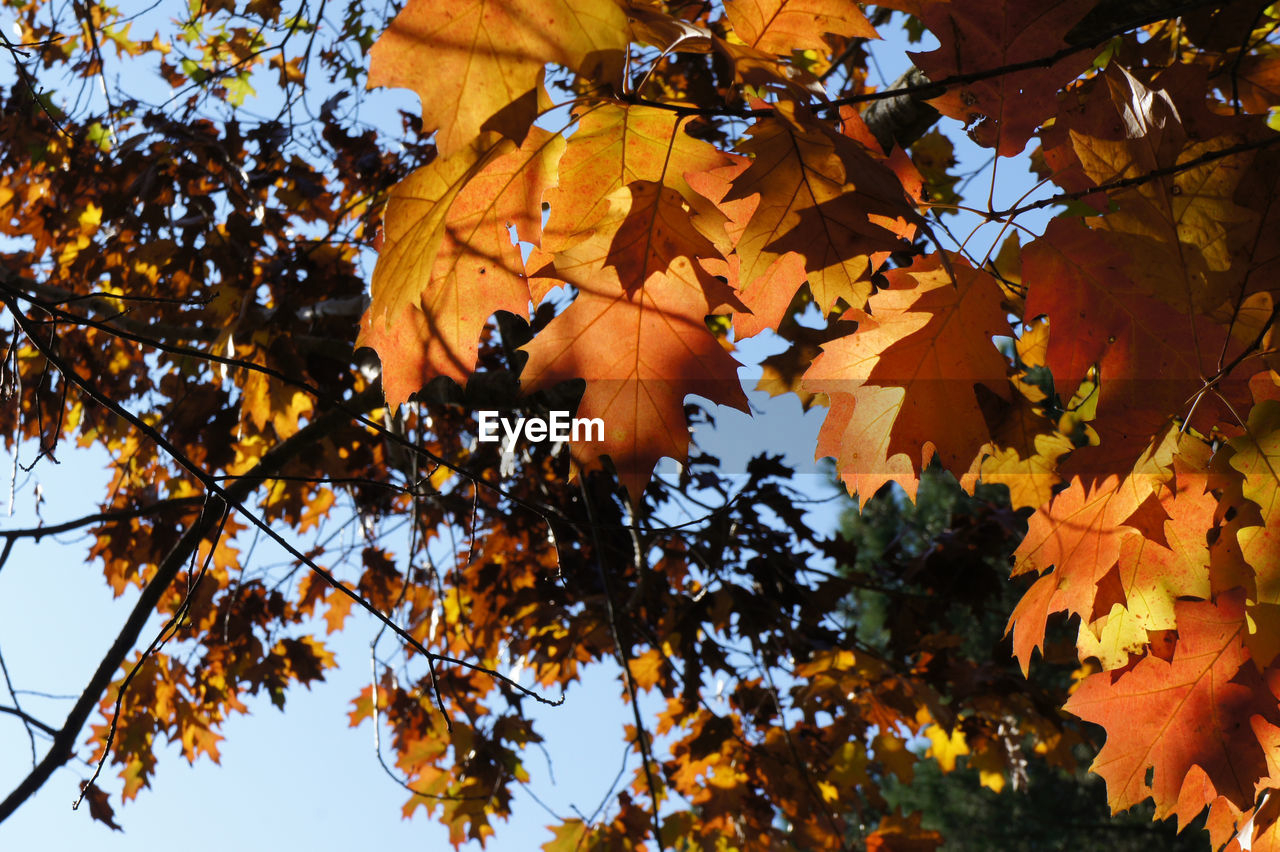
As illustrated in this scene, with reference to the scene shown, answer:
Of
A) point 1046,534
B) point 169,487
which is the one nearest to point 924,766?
point 169,487

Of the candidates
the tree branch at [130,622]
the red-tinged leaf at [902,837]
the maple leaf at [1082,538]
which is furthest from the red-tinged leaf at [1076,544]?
the red-tinged leaf at [902,837]

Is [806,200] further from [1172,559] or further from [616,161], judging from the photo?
[1172,559]

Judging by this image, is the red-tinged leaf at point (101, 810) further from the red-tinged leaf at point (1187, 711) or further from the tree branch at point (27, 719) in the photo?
the red-tinged leaf at point (1187, 711)

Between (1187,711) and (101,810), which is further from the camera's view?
(101,810)

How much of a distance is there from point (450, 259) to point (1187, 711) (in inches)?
52.2

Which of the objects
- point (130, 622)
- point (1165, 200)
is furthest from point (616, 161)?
point (130, 622)

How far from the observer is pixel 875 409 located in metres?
1.36

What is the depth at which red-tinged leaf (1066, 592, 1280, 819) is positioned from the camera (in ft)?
4.18

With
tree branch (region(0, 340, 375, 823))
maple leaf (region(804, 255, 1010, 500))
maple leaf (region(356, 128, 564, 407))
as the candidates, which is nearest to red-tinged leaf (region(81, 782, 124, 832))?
tree branch (region(0, 340, 375, 823))

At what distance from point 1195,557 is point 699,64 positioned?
254 centimetres

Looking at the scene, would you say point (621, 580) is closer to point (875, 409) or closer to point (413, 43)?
point (875, 409)

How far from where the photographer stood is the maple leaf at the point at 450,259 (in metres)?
1.04

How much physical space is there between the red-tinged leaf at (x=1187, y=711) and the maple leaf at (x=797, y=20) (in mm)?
991

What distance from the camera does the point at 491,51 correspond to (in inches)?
32.9
